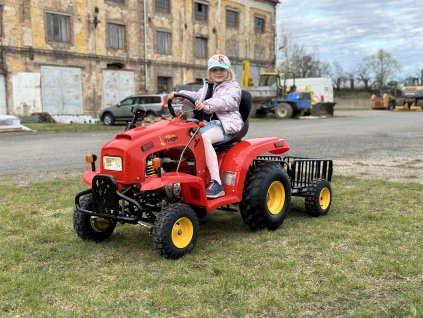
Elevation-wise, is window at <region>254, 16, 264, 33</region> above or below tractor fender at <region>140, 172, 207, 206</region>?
above

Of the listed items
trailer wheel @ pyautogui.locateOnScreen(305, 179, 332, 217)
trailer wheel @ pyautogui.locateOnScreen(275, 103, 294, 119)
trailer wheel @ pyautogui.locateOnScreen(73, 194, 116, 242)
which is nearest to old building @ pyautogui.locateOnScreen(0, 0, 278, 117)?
trailer wheel @ pyautogui.locateOnScreen(275, 103, 294, 119)

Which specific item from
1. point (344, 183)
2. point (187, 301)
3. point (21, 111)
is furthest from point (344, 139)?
point (21, 111)

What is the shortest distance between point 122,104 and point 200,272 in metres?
23.2

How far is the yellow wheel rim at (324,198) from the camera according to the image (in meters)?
A: 5.72

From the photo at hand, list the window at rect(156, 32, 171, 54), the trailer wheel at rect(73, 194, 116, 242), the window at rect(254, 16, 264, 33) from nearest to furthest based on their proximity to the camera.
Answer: the trailer wheel at rect(73, 194, 116, 242), the window at rect(156, 32, 171, 54), the window at rect(254, 16, 264, 33)

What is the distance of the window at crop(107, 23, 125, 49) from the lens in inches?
1243

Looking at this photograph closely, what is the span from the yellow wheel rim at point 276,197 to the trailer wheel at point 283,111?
26.1 m

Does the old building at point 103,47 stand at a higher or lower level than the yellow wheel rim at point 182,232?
higher

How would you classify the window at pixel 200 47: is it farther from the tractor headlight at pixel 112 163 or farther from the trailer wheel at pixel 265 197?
the tractor headlight at pixel 112 163

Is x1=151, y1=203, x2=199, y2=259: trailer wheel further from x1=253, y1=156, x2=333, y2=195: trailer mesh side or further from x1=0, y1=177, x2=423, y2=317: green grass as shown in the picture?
x1=253, y1=156, x2=333, y2=195: trailer mesh side

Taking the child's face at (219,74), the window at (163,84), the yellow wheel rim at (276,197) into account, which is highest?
the window at (163,84)

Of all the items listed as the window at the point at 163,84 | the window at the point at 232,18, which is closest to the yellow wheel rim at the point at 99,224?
the window at the point at 163,84

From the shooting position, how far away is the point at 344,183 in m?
7.73

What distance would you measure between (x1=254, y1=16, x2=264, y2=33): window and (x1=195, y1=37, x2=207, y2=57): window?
22.3 feet
